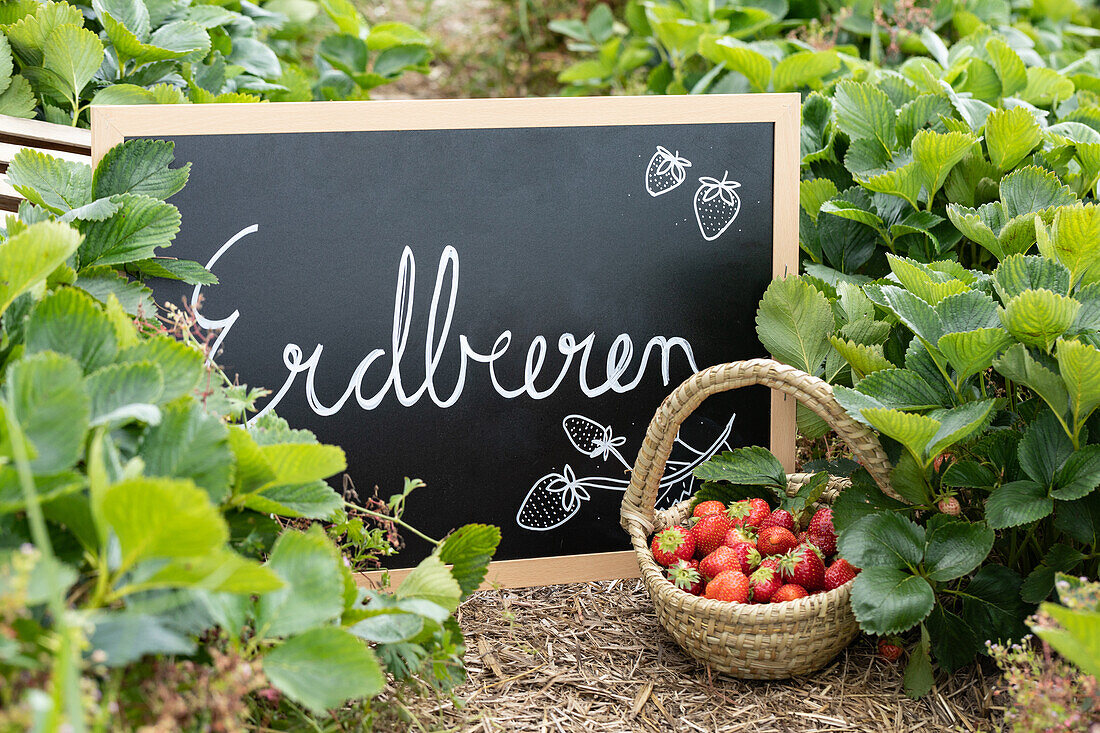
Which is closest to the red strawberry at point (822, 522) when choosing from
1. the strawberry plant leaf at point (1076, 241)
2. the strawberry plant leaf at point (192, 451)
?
the strawberry plant leaf at point (1076, 241)

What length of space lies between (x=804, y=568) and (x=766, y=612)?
9cm

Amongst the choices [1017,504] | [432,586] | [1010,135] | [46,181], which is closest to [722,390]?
[1017,504]

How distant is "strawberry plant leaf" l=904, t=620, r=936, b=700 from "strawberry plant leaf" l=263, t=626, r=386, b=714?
62 centimetres

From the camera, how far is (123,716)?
0.54 m

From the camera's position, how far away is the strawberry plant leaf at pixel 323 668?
546mm

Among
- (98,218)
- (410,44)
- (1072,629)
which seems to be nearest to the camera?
(1072,629)

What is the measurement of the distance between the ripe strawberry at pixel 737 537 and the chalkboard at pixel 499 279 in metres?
0.16

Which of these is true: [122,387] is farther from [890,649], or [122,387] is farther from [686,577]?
[890,649]

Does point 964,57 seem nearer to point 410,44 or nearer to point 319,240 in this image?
point 410,44

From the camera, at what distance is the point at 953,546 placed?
865 mm

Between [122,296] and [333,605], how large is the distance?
1.50 ft

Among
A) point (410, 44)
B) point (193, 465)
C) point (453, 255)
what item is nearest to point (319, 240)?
point (453, 255)

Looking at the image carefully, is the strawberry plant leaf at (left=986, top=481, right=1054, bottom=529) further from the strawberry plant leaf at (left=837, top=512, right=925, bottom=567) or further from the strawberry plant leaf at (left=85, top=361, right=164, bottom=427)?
the strawberry plant leaf at (left=85, top=361, right=164, bottom=427)

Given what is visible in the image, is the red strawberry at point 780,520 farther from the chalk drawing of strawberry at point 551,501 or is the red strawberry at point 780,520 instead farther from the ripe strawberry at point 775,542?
the chalk drawing of strawberry at point 551,501
